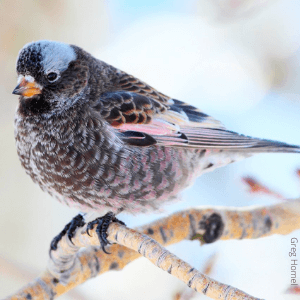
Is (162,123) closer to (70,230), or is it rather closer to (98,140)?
(98,140)

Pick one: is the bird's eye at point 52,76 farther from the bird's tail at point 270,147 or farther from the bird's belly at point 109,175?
the bird's tail at point 270,147

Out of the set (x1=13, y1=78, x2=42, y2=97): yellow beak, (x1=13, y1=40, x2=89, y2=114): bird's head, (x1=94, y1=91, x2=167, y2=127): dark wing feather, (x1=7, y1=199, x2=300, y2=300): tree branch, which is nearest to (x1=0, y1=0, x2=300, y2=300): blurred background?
(x1=7, y1=199, x2=300, y2=300): tree branch

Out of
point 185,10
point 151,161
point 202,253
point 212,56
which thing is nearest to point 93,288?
point 202,253

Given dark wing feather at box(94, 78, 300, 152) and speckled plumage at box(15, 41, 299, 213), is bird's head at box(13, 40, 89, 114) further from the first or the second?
dark wing feather at box(94, 78, 300, 152)

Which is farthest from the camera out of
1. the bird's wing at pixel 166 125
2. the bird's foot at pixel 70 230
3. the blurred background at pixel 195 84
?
the blurred background at pixel 195 84

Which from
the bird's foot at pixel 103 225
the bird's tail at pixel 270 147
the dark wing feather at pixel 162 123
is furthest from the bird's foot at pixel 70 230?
the bird's tail at pixel 270 147
